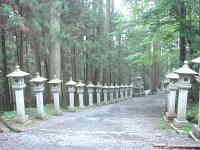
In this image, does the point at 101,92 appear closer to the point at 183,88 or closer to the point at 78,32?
the point at 78,32

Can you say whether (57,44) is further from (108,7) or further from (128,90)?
(128,90)

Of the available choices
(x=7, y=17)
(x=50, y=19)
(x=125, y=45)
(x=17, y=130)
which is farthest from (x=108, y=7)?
(x=17, y=130)

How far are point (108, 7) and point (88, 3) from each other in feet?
14.8

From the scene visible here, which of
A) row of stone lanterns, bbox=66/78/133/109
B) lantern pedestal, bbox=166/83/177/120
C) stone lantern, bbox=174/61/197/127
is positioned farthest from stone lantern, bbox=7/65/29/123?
lantern pedestal, bbox=166/83/177/120

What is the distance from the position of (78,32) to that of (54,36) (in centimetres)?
242

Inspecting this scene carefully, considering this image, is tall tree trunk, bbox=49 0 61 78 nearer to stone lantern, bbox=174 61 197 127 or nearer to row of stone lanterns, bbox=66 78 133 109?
row of stone lanterns, bbox=66 78 133 109

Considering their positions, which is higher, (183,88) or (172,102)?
(183,88)

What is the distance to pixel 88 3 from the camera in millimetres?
11195

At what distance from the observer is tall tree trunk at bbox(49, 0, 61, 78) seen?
313 inches

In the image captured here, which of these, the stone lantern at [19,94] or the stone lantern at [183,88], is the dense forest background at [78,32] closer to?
the stone lantern at [19,94]

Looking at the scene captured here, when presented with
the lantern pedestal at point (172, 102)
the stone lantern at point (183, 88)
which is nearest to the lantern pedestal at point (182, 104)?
the stone lantern at point (183, 88)

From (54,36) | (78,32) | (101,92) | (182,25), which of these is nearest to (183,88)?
(182,25)

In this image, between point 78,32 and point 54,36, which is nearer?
point 54,36

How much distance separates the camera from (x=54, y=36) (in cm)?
800
